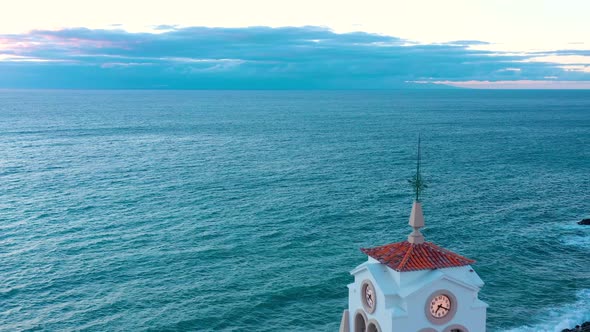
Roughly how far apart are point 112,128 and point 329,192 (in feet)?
399

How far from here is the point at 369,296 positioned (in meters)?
24.4

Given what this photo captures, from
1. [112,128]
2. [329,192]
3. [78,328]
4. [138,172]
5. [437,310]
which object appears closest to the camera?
[437,310]

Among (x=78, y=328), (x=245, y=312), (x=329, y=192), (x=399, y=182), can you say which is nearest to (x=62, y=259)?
(x=78, y=328)

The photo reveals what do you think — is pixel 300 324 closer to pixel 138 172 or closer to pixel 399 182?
pixel 399 182

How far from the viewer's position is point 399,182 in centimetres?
10006

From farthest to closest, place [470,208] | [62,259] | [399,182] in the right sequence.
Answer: [399,182] → [470,208] → [62,259]

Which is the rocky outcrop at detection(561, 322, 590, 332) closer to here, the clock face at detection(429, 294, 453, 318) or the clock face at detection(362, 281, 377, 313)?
the clock face at detection(429, 294, 453, 318)

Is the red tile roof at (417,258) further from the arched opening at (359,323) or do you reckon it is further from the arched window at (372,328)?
the arched opening at (359,323)

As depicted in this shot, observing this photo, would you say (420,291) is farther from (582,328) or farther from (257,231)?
(257,231)

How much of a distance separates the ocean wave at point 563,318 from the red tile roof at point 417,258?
29.9m

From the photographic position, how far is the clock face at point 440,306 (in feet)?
76.1

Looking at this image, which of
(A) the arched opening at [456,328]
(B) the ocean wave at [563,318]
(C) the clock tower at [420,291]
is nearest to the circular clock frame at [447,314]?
(C) the clock tower at [420,291]

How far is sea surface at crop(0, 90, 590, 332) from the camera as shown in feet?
173

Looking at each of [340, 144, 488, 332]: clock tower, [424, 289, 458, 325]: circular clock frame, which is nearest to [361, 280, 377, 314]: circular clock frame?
[340, 144, 488, 332]: clock tower
